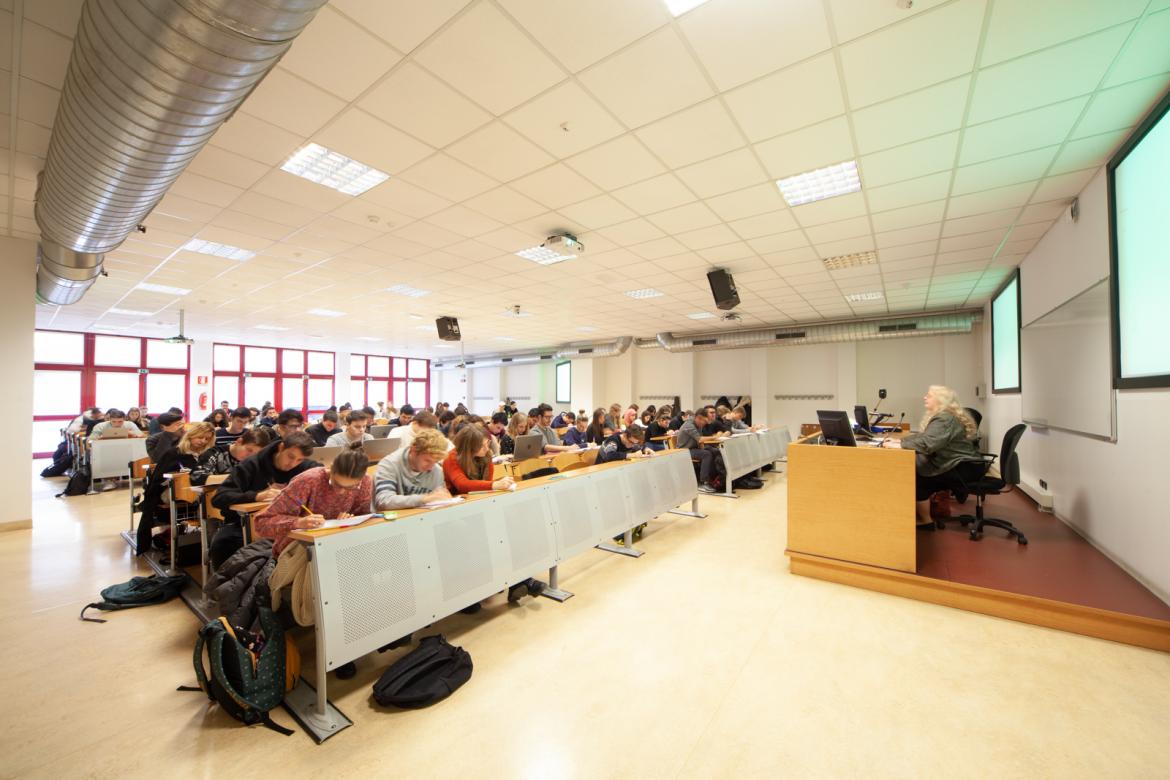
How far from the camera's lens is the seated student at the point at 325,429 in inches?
240

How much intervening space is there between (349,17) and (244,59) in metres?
0.67

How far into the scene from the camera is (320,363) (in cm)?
1664

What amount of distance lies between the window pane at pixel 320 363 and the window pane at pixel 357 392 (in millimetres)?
943

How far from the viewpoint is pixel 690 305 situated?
30.5 ft

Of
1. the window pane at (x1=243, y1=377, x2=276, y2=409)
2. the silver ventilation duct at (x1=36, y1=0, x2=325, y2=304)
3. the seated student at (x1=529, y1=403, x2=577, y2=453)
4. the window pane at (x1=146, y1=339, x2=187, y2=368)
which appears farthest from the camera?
the window pane at (x1=243, y1=377, x2=276, y2=409)

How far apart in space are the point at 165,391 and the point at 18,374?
34.0ft

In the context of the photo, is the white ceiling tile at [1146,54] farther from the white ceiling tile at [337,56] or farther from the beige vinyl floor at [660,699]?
the white ceiling tile at [337,56]

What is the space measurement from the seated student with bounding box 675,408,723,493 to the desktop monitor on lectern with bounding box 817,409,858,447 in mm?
2253

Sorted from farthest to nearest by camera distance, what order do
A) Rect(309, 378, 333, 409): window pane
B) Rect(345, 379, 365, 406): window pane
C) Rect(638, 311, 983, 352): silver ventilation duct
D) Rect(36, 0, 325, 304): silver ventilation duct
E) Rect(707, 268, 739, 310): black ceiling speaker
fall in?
Rect(345, 379, 365, 406): window pane → Rect(309, 378, 333, 409): window pane → Rect(638, 311, 983, 352): silver ventilation duct → Rect(707, 268, 739, 310): black ceiling speaker → Rect(36, 0, 325, 304): silver ventilation duct

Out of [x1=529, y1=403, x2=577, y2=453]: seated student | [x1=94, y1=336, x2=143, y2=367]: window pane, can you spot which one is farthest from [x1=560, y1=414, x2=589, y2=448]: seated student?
[x1=94, y1=336, x2=143, y2=367]: window pane

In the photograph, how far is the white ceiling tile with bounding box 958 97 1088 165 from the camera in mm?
3041

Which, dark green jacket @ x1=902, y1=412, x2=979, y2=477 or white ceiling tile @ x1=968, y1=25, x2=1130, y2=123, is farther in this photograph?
dark green jacket @ x1=902, y1=412, x2=979, y2=477

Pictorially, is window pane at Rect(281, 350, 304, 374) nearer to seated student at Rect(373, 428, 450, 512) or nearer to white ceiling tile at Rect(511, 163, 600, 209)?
white ceiling tile at Rect(511, 163, 600, 209)

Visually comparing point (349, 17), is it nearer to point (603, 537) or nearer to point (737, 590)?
point (603, 537)
